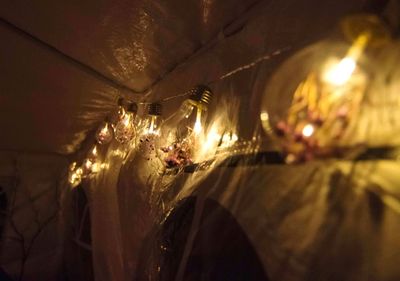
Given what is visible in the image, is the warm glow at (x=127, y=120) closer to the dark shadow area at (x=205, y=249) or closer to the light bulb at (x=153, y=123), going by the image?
the light bulb at (x=153, y=123)

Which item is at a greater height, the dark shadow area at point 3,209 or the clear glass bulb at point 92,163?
the clear glass bulb at point 92,163

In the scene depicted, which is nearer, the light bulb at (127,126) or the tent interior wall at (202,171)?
the tent interior wall at (202,171)

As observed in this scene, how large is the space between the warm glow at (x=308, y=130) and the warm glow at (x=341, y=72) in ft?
0.33

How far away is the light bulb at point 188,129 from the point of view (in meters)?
1.13

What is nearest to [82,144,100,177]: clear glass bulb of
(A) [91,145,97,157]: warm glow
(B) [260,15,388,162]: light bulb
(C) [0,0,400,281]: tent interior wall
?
(A) [91,145,97,157]: warm glow

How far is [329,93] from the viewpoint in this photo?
0.56 m

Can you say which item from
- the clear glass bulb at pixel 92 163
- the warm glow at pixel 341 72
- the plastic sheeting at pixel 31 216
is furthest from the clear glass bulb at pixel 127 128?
the plastic sheeting at pixel 31 216

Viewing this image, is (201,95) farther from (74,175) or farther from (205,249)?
(74,175)

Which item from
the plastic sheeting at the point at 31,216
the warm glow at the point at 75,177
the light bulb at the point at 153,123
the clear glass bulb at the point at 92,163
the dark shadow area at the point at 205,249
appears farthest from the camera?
the plastic sheeting at the point at 31,216

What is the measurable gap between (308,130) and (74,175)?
3250 millimetres

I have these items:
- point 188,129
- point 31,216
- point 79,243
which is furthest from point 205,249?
point 31,216

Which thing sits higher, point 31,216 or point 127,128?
point 127,128

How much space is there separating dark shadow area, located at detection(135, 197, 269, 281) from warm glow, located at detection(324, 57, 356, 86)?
519mm

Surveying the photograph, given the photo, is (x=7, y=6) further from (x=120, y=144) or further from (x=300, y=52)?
(x=300, y=52)
